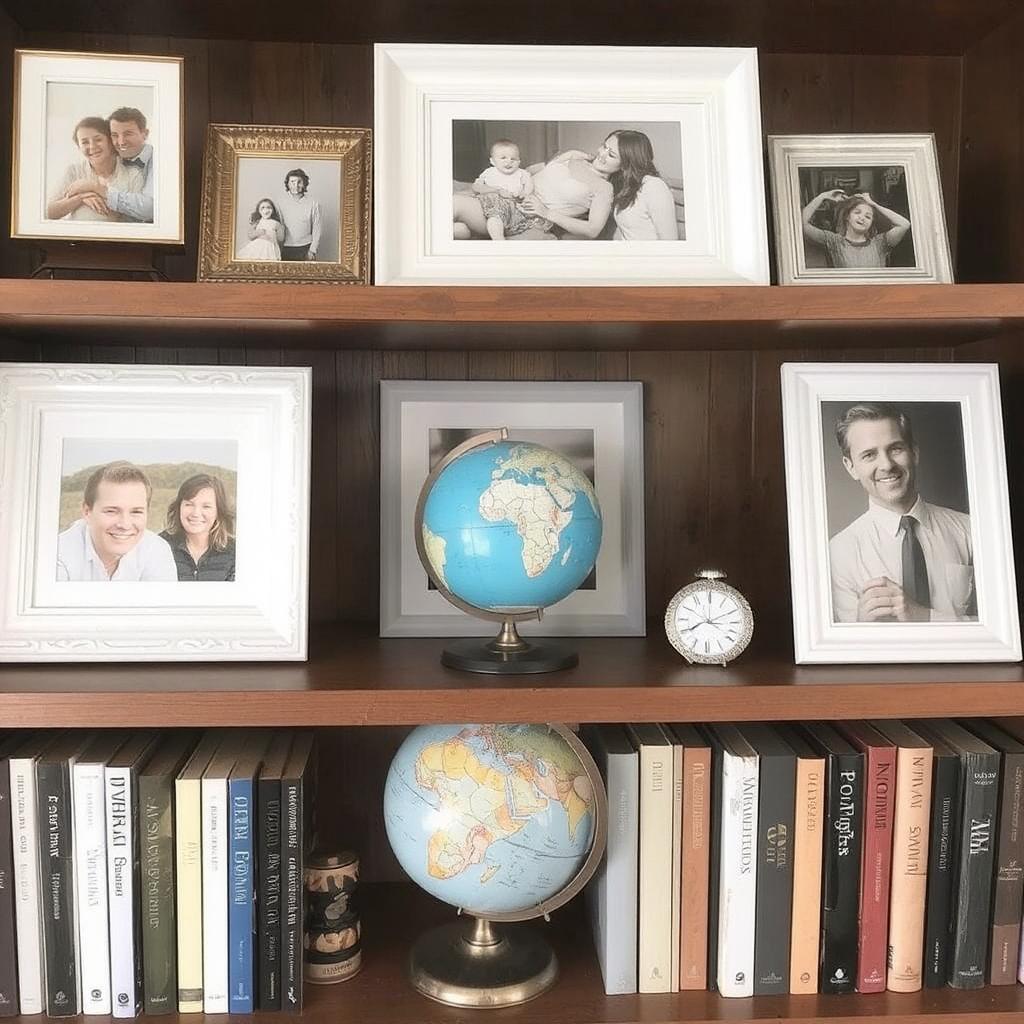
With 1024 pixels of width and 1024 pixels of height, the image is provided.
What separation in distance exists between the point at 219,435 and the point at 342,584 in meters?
0.32

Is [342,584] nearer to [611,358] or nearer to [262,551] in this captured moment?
[262,551]

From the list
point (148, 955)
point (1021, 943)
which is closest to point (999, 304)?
point (1021, 943)

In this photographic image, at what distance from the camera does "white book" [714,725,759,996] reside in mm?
1164

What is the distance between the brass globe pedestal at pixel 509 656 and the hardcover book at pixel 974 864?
0.46m

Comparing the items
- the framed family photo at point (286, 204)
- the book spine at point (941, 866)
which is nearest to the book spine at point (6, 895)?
the framed family photo at point (286, 204)

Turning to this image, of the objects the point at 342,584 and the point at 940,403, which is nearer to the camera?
the point at 940,403

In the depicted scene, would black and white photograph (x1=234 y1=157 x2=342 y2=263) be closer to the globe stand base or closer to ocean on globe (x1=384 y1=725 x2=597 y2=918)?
ocean on globe (x1=384 y1=725 x2=597 y2=918)

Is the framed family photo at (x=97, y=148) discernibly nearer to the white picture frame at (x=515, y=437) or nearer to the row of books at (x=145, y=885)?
the white picture frame at (x=515, y=437)

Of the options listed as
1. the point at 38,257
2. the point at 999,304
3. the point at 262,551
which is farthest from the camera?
the point at 38,257

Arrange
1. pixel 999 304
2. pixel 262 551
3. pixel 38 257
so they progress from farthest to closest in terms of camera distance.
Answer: pixel 38 257 → pixel 262 551 → pixel 999 304

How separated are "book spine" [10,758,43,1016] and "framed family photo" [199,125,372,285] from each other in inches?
23.8

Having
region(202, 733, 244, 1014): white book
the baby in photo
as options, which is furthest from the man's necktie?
region(202, 733, 244, 1014): white book

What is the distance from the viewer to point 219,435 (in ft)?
4.02

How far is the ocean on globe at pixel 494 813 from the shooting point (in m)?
1.13
